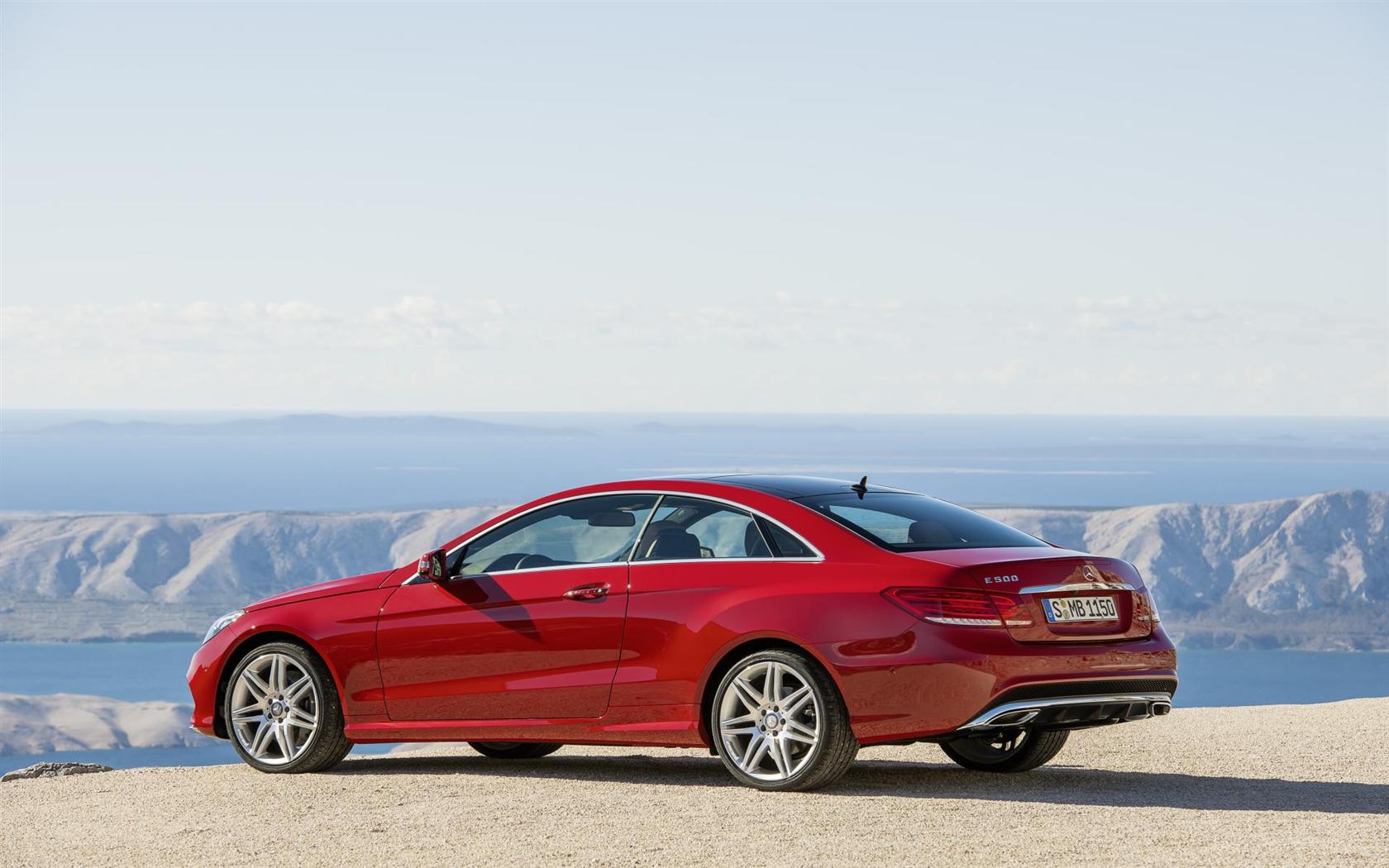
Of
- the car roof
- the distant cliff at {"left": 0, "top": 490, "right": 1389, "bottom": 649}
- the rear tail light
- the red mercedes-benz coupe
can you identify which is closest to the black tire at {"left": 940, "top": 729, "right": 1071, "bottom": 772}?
the red mercedes-benz coupe

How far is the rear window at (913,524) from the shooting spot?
314 inches

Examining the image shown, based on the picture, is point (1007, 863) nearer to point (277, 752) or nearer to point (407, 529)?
point (277, 752)

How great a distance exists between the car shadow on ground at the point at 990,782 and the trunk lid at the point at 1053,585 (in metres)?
0.79

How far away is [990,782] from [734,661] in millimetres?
1493

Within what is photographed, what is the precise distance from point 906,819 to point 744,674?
1.08 m

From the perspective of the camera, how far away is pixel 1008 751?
9.00m

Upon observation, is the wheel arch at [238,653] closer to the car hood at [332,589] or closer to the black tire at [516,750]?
the car hood at [332,589]

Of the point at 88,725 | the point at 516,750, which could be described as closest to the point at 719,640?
the point at 516,750

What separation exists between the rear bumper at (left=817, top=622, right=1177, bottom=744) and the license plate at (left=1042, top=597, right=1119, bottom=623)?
0.41ft

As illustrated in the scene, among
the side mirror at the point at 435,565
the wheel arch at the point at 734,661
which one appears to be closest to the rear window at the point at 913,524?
the wheel arch at the point at 734,661

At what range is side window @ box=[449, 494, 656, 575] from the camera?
28.1 feet

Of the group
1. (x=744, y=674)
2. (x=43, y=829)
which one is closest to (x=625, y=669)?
(x=744, y=674)

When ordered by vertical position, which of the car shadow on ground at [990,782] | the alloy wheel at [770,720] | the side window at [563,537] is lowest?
the car shadow on ground at [990,782]

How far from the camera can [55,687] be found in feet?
443
